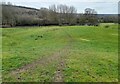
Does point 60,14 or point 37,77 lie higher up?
point 60,14

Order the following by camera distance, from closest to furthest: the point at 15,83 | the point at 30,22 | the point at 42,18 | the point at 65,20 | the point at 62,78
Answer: the point at 15,83, the point at 62,78, the point at 30,22, the point at 42,18, the point at 65,20

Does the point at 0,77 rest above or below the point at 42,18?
below

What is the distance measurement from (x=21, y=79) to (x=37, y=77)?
65cm

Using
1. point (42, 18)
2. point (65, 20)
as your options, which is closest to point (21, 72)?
point (42, 18)

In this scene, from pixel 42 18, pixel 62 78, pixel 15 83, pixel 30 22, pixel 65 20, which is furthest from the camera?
pixel 65 20

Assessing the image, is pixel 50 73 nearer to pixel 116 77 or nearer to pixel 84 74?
pixel 84 74

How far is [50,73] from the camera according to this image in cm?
979

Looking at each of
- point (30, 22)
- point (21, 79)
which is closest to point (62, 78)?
point (21, 79)

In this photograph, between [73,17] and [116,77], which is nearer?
[116,77]

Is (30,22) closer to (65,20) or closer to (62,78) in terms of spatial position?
(65,20)

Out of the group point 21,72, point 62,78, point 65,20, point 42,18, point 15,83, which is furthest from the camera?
point 65,20

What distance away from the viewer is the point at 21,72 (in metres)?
9.82

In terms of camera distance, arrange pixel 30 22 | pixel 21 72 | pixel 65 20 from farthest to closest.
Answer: pixel 65 20, pixel 30 22, pixel 21 72

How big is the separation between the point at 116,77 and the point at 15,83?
173 inches
